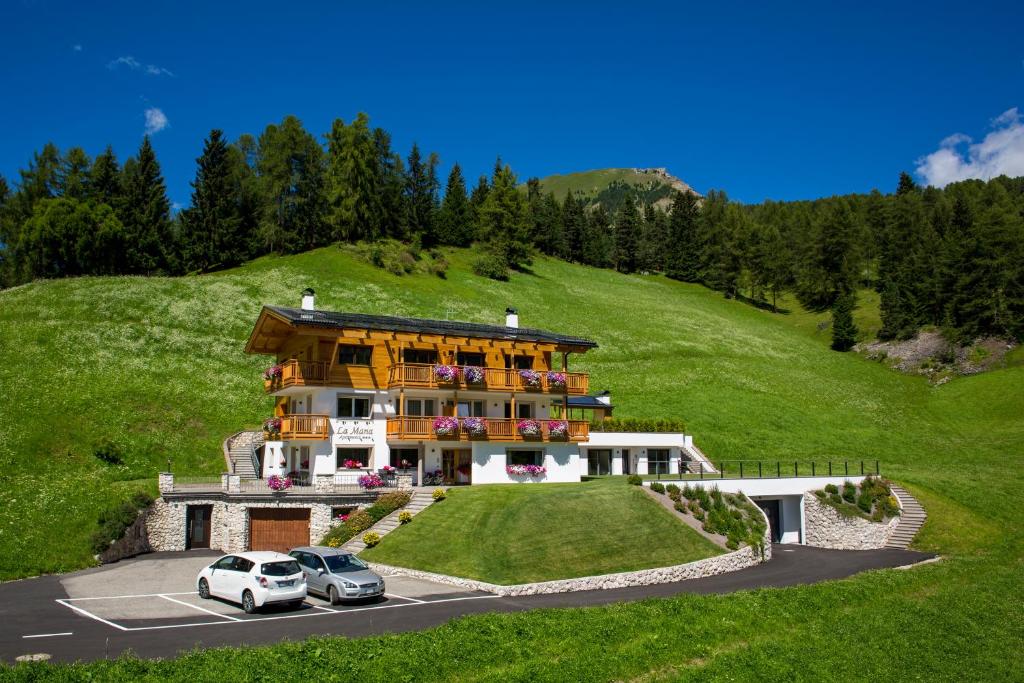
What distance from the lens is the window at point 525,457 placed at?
142 feet

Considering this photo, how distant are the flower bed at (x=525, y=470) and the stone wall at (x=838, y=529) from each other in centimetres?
1596

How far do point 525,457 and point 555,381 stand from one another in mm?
5005

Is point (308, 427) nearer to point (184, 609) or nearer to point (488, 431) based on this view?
point (488, 431)

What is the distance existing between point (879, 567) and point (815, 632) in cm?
1415

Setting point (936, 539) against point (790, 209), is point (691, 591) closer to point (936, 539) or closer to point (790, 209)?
point (936, 539)

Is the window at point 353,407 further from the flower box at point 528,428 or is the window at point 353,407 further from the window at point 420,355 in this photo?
the flower box at point 528,428

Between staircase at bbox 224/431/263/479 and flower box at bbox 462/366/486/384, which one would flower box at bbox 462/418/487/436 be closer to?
flower box at bbox 462/366/486/384

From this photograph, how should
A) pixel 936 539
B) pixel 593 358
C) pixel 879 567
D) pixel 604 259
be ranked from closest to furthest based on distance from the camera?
1. pixel 879 567
2. pixel 936 539
3. pixel 593 358
4. pixel 604 259

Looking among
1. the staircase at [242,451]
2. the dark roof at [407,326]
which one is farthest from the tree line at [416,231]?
the dark roof at [407,326]

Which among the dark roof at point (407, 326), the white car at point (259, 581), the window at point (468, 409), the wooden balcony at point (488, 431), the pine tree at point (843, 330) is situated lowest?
the white car at point (259, 581)

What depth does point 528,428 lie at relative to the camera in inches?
1674

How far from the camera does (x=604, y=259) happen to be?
144000mm

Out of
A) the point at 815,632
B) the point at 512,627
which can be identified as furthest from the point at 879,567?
the point at 512,627

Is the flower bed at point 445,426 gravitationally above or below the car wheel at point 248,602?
above
